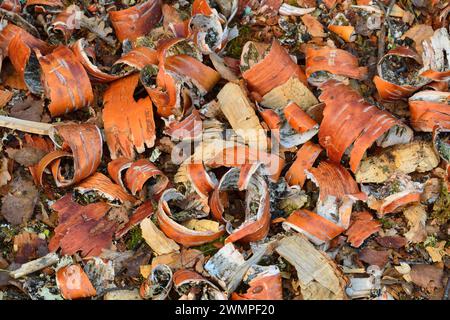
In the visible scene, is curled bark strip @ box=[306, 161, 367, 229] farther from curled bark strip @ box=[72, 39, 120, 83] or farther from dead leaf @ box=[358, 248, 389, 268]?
curled bark strip @ box=[72, 39, 120, 83]

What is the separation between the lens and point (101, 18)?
3166 millimetres

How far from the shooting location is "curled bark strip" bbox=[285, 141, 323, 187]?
2.76 metres

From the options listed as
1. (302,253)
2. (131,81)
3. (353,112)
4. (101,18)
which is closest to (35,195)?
(131,81)

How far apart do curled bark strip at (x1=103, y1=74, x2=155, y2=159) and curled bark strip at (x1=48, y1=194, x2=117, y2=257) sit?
291mm

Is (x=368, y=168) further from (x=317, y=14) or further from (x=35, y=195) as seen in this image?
(x=35, y=195)

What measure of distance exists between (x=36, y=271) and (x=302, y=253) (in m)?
1.16

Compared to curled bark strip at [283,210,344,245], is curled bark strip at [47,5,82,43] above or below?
above

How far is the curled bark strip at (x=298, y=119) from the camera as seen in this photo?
9.01 feet

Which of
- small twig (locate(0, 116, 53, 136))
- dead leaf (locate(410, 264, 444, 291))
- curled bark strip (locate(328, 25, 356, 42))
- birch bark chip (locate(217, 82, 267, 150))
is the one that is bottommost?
dead leaf (locate(410, 264, 444, 291))

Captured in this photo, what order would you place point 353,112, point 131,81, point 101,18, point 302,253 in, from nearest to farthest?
point 302,253 < point 353,112 < point 131,81 < point 101,18

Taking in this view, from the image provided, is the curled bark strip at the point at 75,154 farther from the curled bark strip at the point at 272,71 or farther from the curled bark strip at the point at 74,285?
the curled bark strip at the point at 272,71

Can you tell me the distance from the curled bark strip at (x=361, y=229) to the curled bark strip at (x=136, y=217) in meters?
0.90

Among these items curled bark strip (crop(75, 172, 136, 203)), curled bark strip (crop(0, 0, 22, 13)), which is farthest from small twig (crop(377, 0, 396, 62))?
curled bark strip (crop(0, 0, 22, 13))

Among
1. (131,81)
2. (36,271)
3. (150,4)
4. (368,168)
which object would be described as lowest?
(36,271)
